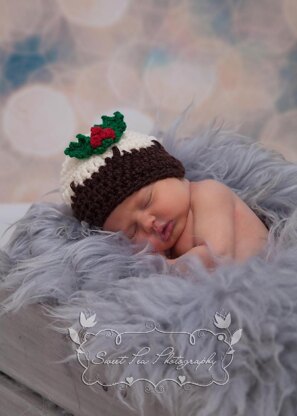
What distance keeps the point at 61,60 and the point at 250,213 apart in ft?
3.51

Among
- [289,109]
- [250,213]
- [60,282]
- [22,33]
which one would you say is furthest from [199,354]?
[22,33]

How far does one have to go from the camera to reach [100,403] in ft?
2.94

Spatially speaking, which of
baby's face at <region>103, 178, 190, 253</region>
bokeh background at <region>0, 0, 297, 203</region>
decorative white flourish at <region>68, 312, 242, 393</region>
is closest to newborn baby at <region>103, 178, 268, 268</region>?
baby's face at <region>103, 178, 190, 253</region>

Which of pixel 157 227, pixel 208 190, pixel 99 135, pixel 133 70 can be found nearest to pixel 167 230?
pixel 157 227

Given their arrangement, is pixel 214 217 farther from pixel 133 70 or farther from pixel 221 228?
pixel 133 70

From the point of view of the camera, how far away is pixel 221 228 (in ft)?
3.62

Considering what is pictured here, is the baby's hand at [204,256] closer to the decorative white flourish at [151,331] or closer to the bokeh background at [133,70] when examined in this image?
the decorative white flourish at [151,331]

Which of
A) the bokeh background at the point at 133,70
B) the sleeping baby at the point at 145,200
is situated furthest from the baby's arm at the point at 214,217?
the bokeh background at the point at 133,70

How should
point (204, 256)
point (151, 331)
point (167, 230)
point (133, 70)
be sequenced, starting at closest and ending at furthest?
1. point (151, 331)
2. point (204, 256)
3. point (167, 230)
4. point (133, 70)

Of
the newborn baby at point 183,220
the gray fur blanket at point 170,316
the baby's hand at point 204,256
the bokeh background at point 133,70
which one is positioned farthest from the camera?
the bokeh background at point 133,70

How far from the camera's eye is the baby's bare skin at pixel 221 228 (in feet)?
3.55

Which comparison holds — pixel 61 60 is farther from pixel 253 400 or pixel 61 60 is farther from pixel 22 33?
pixel 253 400

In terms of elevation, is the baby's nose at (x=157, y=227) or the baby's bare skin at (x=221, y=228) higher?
the baby's nose at (x=157, y=227)

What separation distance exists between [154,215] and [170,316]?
1.09 ft
